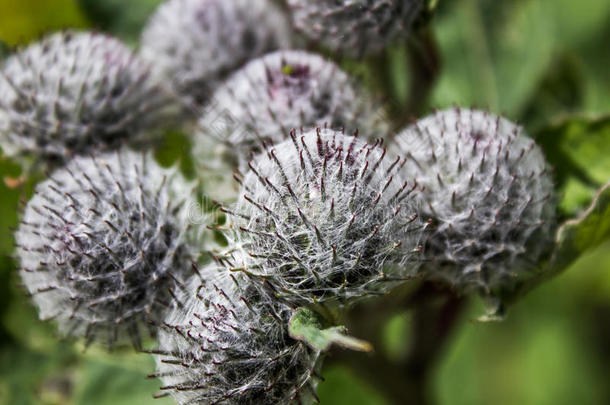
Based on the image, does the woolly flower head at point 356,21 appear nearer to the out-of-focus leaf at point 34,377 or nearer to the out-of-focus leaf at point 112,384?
the out-of-focus leaf at point 112,384

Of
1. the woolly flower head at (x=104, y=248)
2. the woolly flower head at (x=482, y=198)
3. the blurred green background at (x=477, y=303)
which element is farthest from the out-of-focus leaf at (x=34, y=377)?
the woolly flower head at (x=482, y=198)

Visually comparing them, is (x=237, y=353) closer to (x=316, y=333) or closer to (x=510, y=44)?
(x=316, y=333)

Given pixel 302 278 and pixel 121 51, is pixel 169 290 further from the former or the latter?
pixel 121 51

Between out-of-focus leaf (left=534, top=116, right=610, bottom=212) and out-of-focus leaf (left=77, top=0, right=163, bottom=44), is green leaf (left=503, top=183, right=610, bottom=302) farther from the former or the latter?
out-of-focus leaf (left=77, top=0, right=163, bottom=44)

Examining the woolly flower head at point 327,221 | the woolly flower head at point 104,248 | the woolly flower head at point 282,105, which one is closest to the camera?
the woolly flower head at point 327,221

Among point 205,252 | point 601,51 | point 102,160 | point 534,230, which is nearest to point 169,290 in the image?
point 205,252

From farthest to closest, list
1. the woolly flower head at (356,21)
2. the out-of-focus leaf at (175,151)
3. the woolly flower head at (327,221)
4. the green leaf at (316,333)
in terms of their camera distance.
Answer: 1. the out-of-focus leaf at (175,151)
2. the woolly flower head at (356,21)
3. the woolly flower head at (327,221)
4. the green leaf at (316,333)

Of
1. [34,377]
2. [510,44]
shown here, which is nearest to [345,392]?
[34,377]
